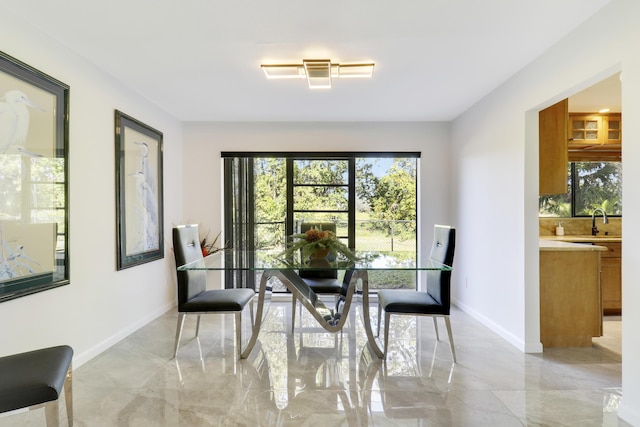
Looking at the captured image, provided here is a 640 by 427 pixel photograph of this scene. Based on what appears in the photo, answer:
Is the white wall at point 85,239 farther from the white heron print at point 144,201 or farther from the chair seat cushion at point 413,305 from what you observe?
the chair seat cushion at point 413,305

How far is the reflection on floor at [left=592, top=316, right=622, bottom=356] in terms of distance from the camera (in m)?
2.86

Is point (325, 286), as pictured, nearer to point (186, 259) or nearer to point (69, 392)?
point (186, 259)

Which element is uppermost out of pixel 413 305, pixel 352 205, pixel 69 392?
pixel 352 205

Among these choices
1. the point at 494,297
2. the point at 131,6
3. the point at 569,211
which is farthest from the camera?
the point at 569,211

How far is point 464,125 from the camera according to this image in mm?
3936

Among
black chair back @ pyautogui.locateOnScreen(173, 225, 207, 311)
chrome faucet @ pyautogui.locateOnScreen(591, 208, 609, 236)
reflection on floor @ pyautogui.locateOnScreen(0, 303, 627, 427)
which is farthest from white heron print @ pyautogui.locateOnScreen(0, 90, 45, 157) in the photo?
chrome faucet @ pyautogui.locateOnScreen(591, 208, 609, 236)

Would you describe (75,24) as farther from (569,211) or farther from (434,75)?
(569,211)

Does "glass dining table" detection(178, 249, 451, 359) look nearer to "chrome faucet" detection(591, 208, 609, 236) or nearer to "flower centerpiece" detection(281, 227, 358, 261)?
"flower centerpiece" detection(281, 227, 358, 261)

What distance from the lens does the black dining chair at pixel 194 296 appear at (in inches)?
102

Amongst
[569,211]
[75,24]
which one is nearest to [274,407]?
[75,24]

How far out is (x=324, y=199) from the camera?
449cm

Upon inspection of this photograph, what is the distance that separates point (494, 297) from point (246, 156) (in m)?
3.31

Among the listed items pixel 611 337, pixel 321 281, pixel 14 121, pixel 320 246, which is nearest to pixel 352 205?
pixel 321 281

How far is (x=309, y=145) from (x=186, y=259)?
2277mm
